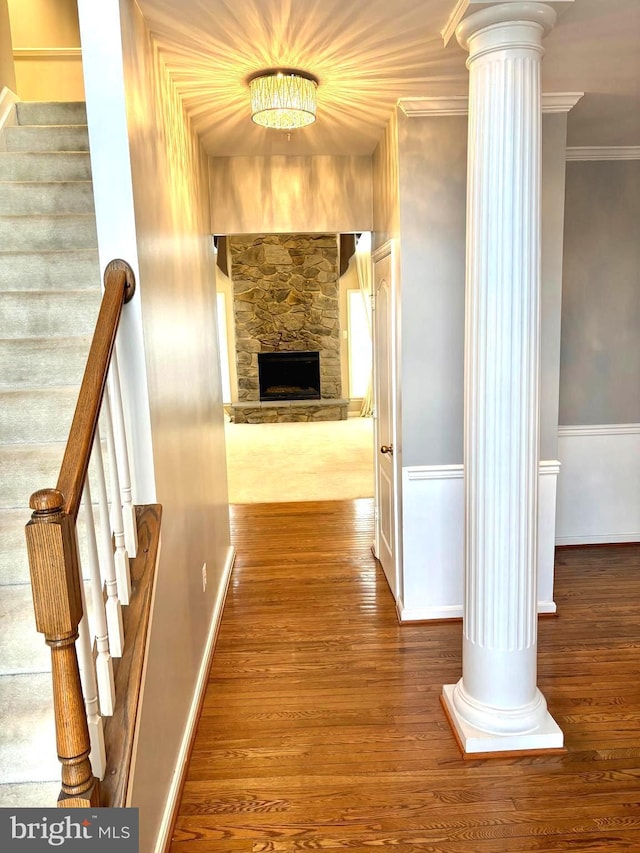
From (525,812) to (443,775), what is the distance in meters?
0.31

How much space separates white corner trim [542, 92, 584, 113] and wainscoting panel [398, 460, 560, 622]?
1783 mm

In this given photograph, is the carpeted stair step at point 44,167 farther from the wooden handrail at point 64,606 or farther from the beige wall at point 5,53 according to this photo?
the wooden handrail at point 64,606

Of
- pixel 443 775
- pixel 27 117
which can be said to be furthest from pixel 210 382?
pixel 443 775

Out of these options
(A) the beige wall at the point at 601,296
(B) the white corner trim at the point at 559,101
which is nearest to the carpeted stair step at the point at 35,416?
(B) the white corner trim at the point at 559,101

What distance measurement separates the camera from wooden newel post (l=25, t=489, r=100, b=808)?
1177mm

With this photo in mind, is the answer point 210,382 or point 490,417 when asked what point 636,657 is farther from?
point 210,382

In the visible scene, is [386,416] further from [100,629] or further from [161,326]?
[100,629]

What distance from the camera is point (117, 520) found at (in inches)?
67.1

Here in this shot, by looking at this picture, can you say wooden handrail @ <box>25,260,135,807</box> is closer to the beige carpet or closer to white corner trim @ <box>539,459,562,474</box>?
white corner trim @ <box>539,459,562,474</box>

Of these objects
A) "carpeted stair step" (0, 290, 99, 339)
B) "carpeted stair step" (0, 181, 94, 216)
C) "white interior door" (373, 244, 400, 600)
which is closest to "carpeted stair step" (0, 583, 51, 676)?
"carpeted stair step" (0, 290, 99, 339)

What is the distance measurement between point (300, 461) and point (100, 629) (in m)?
5.94

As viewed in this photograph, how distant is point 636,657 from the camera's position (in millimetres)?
3014

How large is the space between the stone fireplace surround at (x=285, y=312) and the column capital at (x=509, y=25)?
25.9 ft

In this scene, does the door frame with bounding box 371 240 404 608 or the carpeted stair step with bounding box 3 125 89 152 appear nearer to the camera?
the carpeted stair step with bounding box 3 125 89 152
